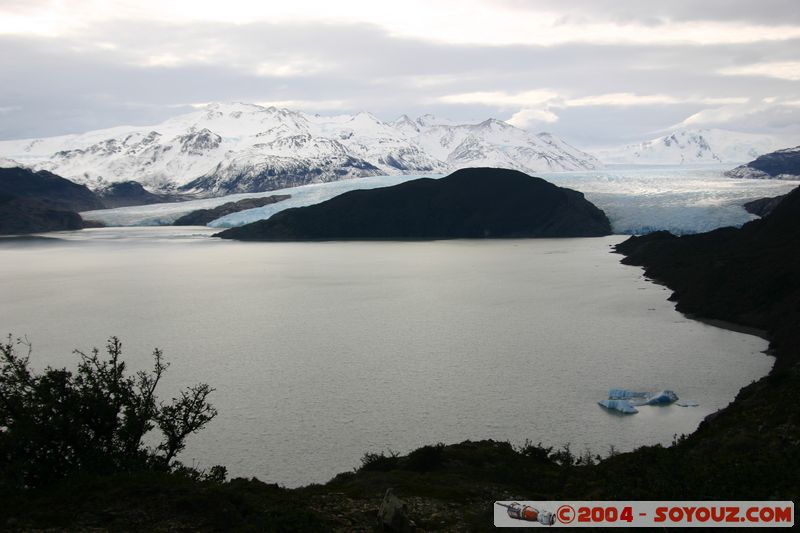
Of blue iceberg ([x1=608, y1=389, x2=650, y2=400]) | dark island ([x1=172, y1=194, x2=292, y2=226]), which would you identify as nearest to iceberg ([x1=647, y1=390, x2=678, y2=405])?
blue iceberg ([x1=608, y1=389, x2=650, y2=400])

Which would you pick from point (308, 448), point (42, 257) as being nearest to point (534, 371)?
point (308, 448)

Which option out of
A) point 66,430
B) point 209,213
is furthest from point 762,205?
point 209,213

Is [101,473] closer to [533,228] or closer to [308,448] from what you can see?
[308,448]

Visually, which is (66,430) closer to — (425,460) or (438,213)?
(425,460)

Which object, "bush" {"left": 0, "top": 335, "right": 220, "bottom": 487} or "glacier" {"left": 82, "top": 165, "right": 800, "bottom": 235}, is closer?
"bush" {"left": 0, "top": 335, "right": 220, "bottom": 487}

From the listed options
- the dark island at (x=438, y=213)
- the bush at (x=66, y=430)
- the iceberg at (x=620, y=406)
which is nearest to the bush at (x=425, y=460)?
the bush at (x=66, y=430)

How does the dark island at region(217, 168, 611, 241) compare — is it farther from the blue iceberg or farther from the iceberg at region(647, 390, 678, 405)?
the iceberg at region(647, 390, 678, 405)
